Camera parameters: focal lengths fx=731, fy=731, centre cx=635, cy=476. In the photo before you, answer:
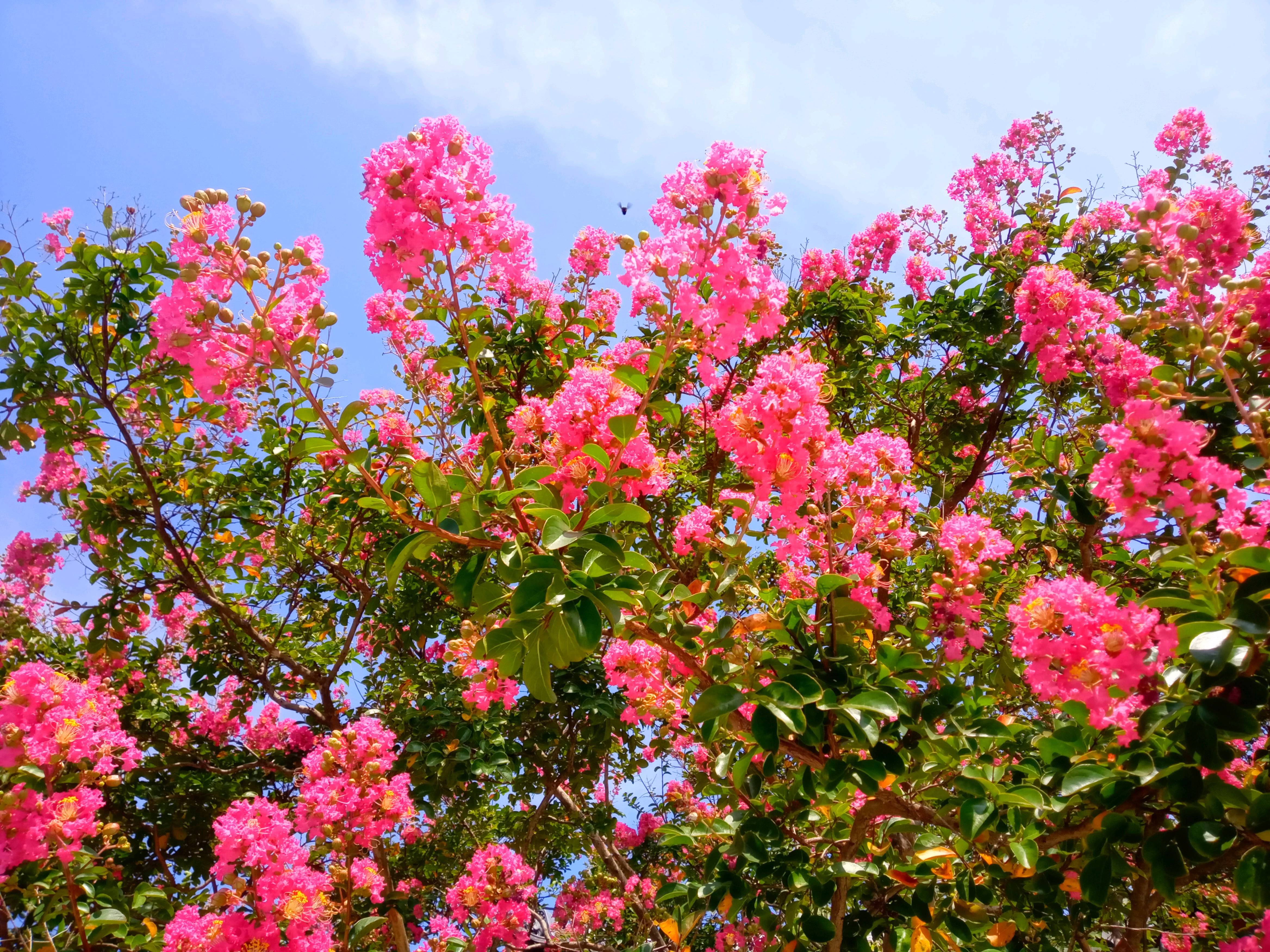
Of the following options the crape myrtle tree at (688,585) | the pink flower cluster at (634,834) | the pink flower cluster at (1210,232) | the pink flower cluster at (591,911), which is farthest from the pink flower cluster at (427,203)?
the pink flower cluster at (634,834)

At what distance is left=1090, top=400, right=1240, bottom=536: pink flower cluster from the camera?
129 centimetres

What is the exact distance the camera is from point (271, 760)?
Result: 3.83m

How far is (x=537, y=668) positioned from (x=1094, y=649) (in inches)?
41.1

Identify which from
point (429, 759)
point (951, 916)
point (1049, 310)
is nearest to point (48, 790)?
point (429, 759)

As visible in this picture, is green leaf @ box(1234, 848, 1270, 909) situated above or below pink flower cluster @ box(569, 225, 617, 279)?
below

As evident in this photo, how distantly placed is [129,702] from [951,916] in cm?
386

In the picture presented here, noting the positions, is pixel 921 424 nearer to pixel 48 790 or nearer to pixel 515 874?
pixel 515 874

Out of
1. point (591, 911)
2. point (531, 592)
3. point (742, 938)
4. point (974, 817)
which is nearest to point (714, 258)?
point (531, 592)

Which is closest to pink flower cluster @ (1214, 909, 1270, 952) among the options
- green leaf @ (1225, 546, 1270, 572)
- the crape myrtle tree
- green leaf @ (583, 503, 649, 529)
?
the crape myrtle tree

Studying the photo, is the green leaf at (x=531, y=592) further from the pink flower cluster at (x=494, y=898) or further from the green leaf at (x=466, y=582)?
the pink flower cluster at (x=494, y=898)

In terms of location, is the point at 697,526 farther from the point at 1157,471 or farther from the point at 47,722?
the point at 47,722

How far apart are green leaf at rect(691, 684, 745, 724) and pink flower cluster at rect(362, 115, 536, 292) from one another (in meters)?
1.01

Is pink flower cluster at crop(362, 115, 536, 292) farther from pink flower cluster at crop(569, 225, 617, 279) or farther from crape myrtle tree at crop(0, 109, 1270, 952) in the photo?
pink flower cluster at crop(569, 225, 617, 279)

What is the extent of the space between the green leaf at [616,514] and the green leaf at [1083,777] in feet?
3.05
